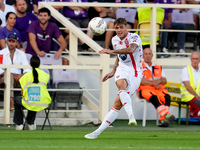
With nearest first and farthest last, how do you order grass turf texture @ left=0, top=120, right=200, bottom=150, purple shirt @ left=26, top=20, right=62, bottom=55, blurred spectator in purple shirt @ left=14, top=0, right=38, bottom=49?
grass turf texture @ left=0, top=120, right=200, bottom=150 < purple shirt @ left=26, top=20, right=62, bottom=55 < blurred spectator in purple shirt @ left=14, top=0, right=38, bottom=49

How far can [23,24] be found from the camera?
1438 cm

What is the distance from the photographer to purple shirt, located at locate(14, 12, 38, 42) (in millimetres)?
14367

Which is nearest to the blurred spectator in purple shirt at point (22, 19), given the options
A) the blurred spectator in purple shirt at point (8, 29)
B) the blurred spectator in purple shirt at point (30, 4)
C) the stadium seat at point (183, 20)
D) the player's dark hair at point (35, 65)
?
the blurred spectator in purple shirt at point (8, 29)

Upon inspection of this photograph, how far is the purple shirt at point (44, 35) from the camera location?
1368cm

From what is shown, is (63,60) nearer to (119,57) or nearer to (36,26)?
(36,26)

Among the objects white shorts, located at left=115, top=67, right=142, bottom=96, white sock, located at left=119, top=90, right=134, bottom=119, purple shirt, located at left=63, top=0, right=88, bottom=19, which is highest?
purple shirt, located at left=63, top=0, right=88, bottom=19

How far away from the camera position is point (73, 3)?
14.3 m

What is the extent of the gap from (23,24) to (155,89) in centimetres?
365

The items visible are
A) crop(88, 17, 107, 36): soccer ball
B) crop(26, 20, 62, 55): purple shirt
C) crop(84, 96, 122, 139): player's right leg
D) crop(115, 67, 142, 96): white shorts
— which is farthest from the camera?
crop(26, 20, 62, 55): purple shirt

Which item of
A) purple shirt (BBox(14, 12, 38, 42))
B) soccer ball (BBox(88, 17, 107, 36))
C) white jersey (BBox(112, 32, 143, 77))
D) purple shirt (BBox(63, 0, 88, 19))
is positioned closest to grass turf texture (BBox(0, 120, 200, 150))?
white jersey (BBox(112, 32, 143, 77))

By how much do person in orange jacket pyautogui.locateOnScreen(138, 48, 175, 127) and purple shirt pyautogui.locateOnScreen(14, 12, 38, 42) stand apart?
10.1 feet

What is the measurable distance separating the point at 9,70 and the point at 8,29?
Answer: 5.48 feet

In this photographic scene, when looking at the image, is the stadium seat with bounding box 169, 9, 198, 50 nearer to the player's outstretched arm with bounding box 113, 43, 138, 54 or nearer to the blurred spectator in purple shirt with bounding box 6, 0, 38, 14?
the blurred spectator in purple shirt with bounding box 6, 0, 38, 14

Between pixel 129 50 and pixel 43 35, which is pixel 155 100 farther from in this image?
pixel 129 50
